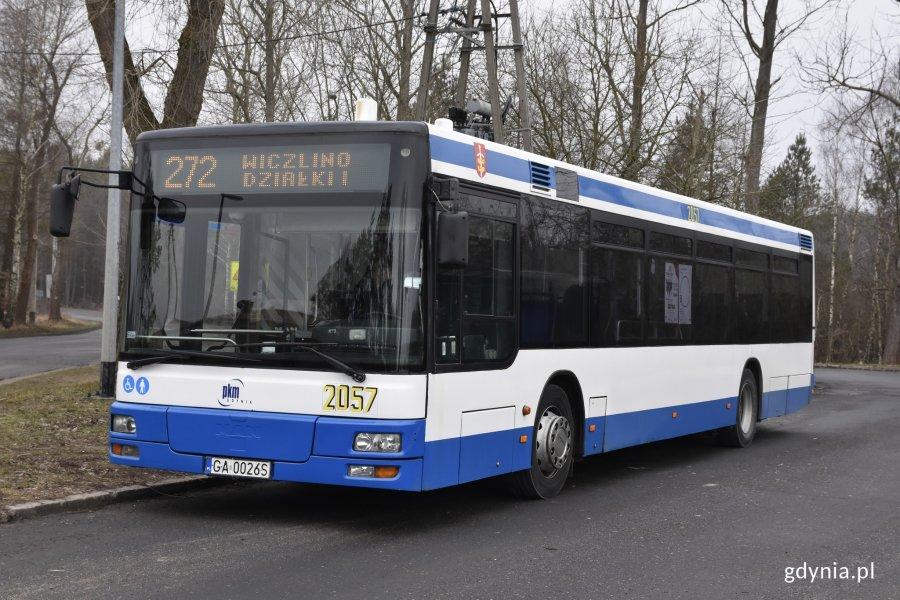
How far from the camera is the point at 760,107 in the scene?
28062mm

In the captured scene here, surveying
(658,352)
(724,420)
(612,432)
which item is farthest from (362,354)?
(724,420)

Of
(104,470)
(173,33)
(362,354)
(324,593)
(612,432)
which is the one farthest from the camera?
(173,33)

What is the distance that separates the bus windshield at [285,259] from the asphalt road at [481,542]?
4.22 ft

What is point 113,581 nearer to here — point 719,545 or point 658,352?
point 719,545

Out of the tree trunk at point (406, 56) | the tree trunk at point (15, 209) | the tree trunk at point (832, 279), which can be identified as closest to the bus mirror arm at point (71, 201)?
the tree trunk at point (406, 56)

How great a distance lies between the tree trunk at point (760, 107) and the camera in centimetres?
2558

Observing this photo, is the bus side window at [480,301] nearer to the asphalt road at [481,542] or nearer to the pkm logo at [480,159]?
the pkm logo at [480,159]

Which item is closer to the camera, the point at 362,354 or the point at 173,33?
the point at 362,354

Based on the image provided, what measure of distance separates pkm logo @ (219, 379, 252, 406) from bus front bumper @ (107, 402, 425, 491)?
0.28ft

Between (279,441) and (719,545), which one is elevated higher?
(279,441)

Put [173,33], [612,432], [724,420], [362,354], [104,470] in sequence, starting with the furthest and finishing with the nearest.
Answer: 1. [173,33]
2. [724,420]
3. [612,432]
4. [104,470]
5. [362,354]

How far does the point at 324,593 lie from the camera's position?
6.42m

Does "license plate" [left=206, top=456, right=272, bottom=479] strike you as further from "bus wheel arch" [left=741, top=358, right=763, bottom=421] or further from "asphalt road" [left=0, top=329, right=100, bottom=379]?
"asphalt road" [left=0, top=329, right=100, bottom=379]

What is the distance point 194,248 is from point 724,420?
7797mm
